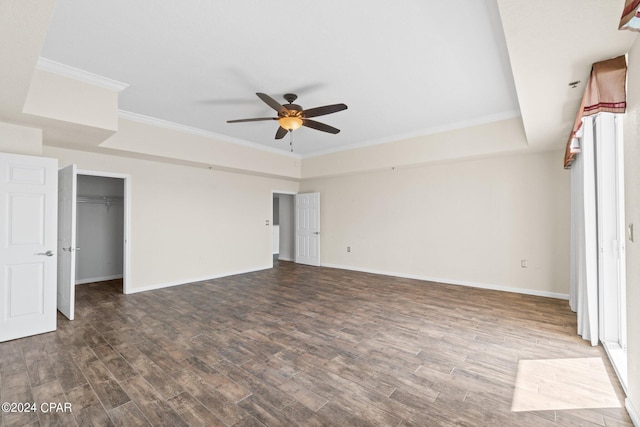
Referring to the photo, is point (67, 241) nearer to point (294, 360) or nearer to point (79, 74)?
point (79, 74)

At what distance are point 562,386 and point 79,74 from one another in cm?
571

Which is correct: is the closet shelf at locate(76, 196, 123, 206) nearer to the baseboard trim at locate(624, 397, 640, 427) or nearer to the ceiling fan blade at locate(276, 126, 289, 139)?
the ceiling fan blade at locate(276, 126, 289, 139)

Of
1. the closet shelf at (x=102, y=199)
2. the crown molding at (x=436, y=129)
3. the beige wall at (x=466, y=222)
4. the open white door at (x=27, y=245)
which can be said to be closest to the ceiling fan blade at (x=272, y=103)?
the open white door at (x=27, y=245)

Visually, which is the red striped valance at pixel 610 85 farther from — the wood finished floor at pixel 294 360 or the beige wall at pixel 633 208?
the wood finished floor at pixel 294 360

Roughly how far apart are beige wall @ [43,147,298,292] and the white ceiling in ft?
4.56

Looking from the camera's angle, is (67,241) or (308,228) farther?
(308,228)

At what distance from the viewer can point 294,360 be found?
2713 mm

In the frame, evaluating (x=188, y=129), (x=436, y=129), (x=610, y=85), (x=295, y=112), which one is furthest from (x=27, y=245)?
(x=436, y=129)

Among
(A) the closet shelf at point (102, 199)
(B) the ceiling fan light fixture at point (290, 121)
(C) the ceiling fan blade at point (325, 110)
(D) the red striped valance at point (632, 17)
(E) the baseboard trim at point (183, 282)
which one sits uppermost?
(C) the ceiling fan blade at point (325, 110)

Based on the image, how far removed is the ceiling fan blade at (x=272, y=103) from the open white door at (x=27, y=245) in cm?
285

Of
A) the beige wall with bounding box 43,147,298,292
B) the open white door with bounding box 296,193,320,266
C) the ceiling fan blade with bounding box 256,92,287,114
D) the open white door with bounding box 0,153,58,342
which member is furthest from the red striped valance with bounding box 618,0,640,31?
the open white door with bounding box 296,193,320,266

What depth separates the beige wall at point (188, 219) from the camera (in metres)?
5.12

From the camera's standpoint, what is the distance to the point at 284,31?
8.18 ft

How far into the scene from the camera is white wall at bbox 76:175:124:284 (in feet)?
19.9
